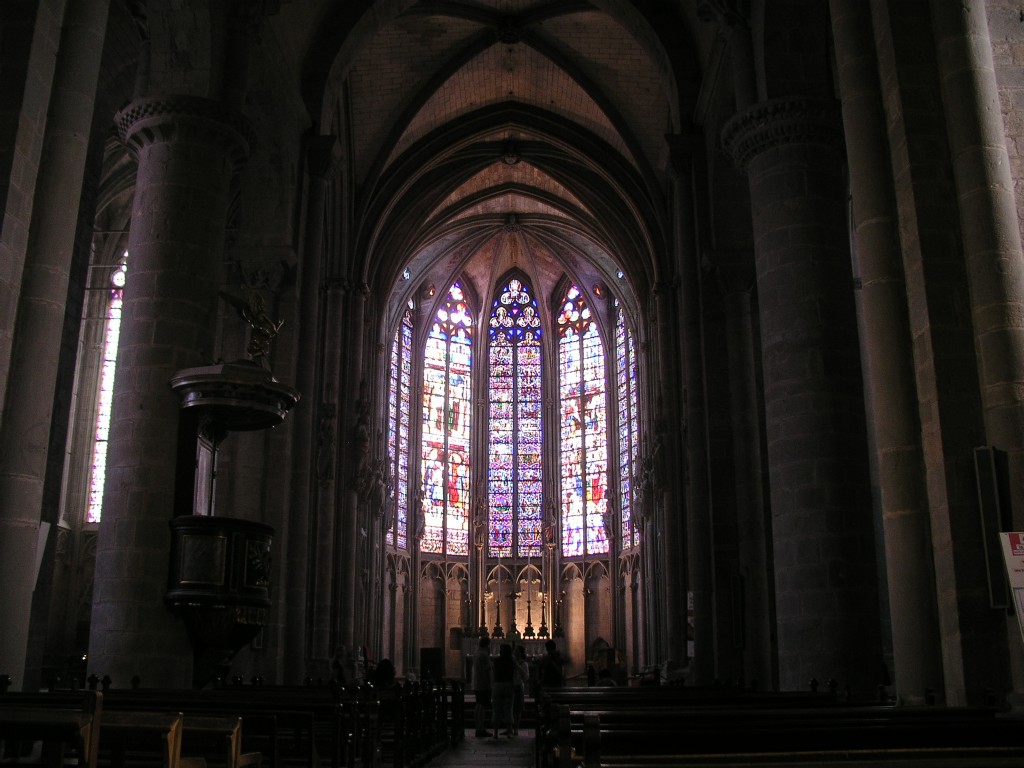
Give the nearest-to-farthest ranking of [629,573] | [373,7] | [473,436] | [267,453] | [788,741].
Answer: [788,741], [267,453], [373,7], [629,573], [473,436]

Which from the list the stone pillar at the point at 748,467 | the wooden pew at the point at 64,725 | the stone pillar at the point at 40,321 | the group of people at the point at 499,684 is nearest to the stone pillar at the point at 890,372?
the wooden pew at the point at 64,725

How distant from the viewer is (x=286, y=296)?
54.4 ft

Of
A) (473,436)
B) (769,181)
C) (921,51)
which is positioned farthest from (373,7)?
(473,436)

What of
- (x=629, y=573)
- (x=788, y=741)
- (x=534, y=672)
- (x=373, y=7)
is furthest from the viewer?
(x=629, y=573)

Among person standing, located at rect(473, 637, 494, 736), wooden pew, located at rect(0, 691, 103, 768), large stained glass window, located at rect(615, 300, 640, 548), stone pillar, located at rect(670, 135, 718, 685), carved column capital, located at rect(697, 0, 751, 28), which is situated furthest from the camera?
large stained glass window, located at rect(615, 300, 640, 548)

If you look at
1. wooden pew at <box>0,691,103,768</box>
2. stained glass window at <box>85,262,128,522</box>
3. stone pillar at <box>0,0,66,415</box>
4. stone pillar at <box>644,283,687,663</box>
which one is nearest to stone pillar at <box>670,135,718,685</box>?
stone pillar at <box>644,283,687,663</box>

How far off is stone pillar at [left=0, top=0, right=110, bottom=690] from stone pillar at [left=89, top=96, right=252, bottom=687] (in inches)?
93.8

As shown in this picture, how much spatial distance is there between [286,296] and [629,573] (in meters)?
18.9

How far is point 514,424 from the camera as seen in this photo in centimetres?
3644

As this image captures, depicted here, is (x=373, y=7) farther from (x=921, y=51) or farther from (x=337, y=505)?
(x=921, y=51)

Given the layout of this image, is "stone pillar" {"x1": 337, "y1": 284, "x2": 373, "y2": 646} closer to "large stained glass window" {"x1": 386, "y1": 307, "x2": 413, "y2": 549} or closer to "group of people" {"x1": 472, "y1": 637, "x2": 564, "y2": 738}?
"large stained glass window" {"x1": 386, "y1": 307, "x2": 413, "y2": 549}

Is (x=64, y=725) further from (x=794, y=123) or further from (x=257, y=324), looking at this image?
(x=794, y=123)

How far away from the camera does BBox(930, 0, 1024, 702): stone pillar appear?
689 centimetres

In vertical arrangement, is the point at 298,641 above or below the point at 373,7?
below
